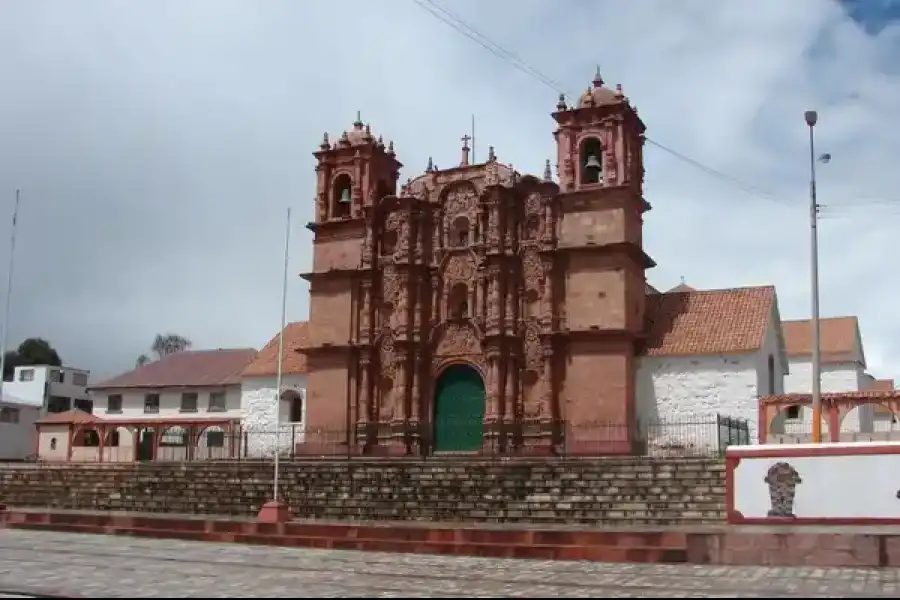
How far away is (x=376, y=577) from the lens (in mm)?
14922

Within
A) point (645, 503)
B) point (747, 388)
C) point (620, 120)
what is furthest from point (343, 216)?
point (645, 503)

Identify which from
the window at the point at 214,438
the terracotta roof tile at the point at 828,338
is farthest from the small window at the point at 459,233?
the terracotta roof tile at the point at 828,338

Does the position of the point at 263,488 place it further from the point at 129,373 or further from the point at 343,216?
the point at 129,373

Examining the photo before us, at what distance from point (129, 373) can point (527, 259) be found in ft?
84.8

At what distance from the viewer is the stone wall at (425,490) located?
23531 mm

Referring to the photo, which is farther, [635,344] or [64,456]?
[64,456]

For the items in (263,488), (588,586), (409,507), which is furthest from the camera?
(263,488)

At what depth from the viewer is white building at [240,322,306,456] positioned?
124 ft

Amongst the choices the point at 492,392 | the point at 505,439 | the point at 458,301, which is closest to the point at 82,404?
Result: the point at 458,301

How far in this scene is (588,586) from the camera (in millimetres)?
13672

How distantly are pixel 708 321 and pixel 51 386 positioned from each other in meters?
50.3

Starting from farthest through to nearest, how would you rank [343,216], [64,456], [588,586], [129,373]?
[129,373] → [64,456] → [343,216] → [588,586]

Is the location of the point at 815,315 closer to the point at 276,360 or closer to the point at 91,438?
the point at 276,360

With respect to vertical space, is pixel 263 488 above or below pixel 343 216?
below
